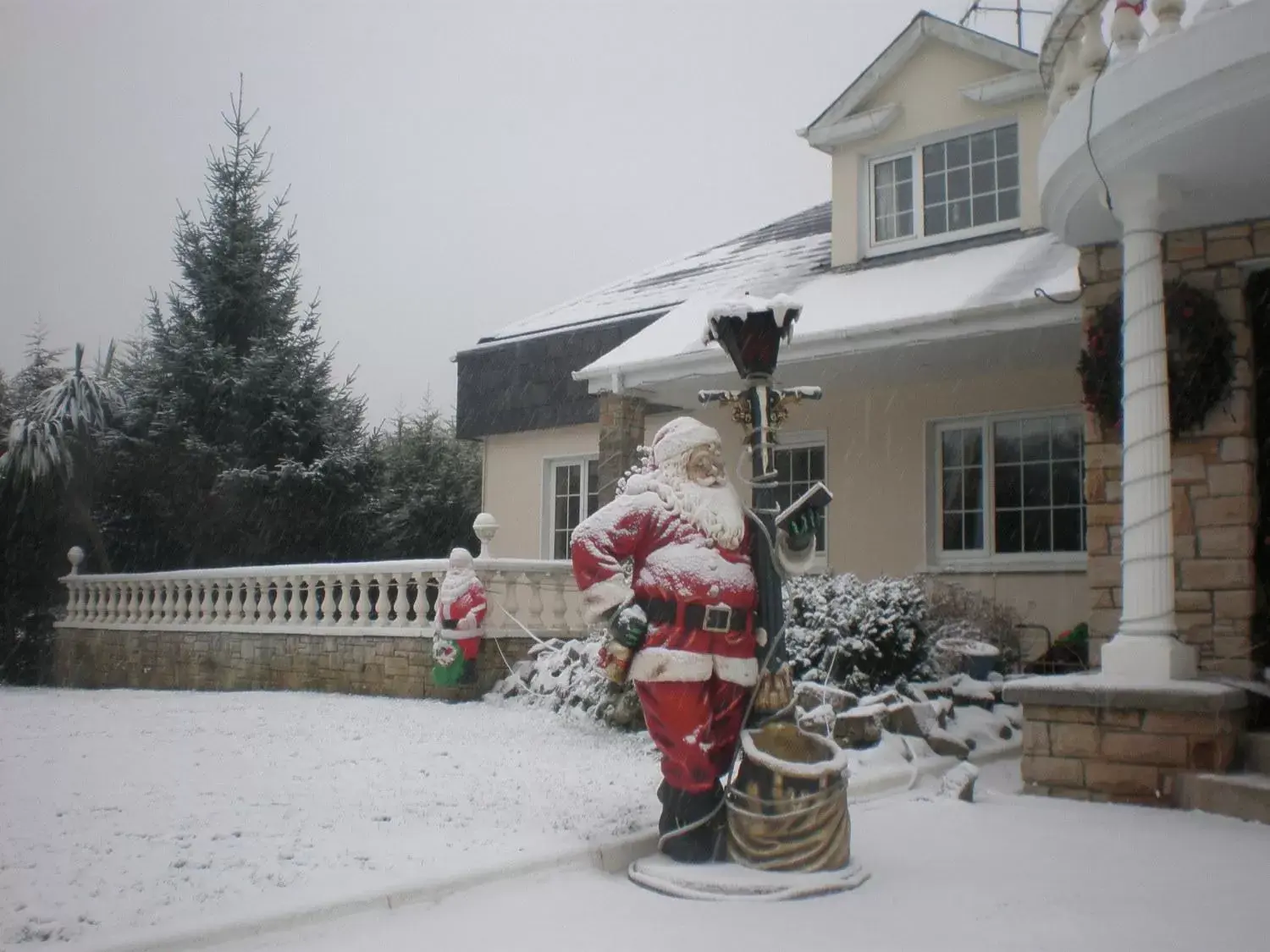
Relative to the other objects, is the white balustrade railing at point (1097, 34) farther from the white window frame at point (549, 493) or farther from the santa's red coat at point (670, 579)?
the white window frame at point (549, 493)

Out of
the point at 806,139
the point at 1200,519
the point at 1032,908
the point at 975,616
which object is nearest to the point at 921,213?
the point at 806,139

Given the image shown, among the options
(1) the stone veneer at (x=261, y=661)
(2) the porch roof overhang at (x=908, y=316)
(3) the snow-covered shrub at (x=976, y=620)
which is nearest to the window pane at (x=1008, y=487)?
(3) the snow-covered shrub at (x=976, y=620)

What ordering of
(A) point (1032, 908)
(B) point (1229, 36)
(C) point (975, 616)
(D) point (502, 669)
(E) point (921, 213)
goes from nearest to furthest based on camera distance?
(A) point (1032, 908) → (B) point (1229, 36) → (C) point (975, 616) → (D) point (502, 669) → (E) point (921, 213)

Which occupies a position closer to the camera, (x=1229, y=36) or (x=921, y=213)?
(x=1229, y=36)

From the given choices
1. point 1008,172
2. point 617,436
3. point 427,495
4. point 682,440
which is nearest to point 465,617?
point 617,436

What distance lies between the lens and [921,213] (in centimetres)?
1078

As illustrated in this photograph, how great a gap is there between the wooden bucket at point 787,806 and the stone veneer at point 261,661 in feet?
17.5

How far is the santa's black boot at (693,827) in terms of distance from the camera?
451cm

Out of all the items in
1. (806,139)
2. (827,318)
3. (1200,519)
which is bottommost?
(1200,519)

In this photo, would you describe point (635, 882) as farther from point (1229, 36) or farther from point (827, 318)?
point (827, 318)

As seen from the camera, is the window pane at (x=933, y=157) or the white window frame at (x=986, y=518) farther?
the window pane at (x=933, y=157)

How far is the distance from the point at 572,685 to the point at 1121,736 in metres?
3.98

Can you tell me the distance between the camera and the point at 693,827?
450 centimetres

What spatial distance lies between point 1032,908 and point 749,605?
1477 mm
